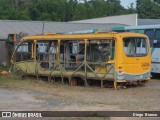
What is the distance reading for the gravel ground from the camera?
524 inches

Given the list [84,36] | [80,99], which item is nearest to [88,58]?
[84,36]

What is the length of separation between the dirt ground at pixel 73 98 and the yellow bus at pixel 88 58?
562mm

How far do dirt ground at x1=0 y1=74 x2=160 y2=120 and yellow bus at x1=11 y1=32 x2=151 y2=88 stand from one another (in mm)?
562

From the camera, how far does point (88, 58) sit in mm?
19672

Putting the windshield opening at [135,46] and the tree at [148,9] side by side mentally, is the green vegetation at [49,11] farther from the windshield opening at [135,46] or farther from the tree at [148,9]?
the windshield opening at [135,46]

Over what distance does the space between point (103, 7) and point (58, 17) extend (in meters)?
15.6

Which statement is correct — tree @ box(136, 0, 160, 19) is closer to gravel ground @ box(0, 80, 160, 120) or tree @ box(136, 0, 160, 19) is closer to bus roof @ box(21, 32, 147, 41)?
bus roof @ box(21, 32, 147, 41)

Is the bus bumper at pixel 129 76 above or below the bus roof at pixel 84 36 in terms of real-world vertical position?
below

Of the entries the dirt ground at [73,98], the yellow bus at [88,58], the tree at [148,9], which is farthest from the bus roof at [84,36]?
the tree at [148,9]

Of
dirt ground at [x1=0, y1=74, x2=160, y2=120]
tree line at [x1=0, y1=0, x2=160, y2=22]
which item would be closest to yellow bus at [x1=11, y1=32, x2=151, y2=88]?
dirt ground at [x1=0, y1=74, x2=160, y2=120]

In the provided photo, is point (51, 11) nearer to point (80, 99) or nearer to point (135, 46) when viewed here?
point (135, 46)

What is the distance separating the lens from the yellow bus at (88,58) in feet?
60.3

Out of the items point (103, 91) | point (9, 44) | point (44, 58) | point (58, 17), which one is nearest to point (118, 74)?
point (103, 91)

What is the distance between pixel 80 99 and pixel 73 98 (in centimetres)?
31
